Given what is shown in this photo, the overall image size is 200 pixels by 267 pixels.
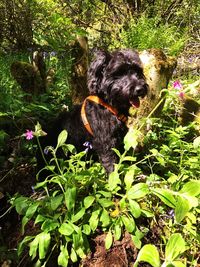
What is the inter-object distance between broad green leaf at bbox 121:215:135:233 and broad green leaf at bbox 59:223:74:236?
1.27 ft

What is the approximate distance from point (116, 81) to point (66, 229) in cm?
152

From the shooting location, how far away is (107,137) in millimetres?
3268

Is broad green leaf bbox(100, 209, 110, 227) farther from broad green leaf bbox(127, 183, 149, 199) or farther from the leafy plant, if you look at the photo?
the leafy plant

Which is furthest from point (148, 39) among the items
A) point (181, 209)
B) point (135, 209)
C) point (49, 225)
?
point (181, 209)

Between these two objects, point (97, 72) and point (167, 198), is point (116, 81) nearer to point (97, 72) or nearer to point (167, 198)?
point (97, 72)

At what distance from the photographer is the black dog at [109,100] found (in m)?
3.19

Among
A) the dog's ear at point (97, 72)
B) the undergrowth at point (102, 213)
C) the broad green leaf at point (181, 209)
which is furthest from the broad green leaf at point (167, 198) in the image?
the dog's ear at point (97, 72)

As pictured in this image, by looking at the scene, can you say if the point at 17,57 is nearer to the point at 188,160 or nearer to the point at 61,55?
the point at 61,55

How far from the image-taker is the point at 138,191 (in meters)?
2.37

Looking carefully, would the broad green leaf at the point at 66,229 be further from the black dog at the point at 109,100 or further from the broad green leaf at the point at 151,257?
the broad green leaf at the point at 151,257

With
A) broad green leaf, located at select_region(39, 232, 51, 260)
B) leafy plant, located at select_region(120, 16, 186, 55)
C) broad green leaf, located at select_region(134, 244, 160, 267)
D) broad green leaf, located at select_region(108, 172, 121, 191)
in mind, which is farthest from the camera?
leafy plant, located at select_region(120, 16, 186, 55)

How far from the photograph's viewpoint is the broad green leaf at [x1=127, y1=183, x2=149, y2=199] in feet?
7.66

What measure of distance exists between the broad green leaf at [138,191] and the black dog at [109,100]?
77 centimetres

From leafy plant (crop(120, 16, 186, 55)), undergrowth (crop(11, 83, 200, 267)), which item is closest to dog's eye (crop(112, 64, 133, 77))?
undergrowth (crop(11, 83, 200, 267))
